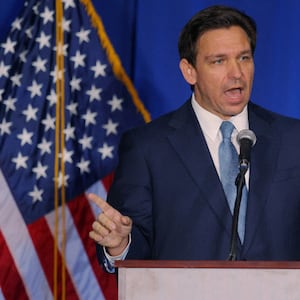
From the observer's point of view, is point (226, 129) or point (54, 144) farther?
point (54, 144)

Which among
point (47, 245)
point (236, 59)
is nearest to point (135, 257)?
point (236, 59)

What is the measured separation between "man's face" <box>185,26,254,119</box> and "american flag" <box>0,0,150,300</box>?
69 centimetres

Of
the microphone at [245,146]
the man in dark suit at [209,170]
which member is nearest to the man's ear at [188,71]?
the man in dark suit at [209,170]

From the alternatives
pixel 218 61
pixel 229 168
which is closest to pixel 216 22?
pixel 218 61

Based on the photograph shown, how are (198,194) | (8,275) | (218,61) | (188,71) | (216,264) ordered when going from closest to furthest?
(216,264) < (198,194) < (218,61) < (188,71) < (8,275)

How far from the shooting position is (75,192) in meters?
2.86

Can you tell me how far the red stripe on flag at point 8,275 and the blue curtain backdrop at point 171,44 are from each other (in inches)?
26.4

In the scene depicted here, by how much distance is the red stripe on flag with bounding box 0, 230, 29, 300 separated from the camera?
280 cm

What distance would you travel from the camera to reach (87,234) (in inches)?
113

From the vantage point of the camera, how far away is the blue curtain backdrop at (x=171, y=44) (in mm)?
2877

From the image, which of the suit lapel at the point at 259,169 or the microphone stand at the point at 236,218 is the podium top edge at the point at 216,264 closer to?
the microphone stand at the point at 236,218

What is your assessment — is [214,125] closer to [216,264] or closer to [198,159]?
[198,159]

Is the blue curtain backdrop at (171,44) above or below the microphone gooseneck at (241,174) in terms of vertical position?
above

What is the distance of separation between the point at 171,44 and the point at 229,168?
2.95ft
